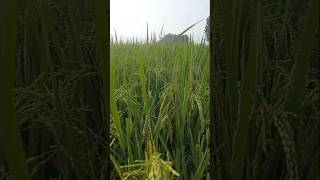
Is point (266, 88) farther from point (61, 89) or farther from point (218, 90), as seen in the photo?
point (61, 89)

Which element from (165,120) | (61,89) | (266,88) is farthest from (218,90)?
(165,120)

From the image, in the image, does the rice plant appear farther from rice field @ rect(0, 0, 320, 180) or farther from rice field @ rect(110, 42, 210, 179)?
rice field @ rect(110, 42, 210, 179)

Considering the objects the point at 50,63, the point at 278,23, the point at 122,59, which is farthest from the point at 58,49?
the point at 122,59

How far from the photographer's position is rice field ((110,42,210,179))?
36.6 inches

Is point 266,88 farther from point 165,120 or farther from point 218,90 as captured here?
point 165,120

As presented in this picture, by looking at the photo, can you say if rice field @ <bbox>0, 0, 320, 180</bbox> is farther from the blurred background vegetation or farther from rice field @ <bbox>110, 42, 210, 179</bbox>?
rice field @ <bbox>110, 42, 210, 179</bbox>

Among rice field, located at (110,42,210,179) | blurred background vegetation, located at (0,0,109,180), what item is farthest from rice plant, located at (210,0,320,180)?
rice field, located at (110,42,210,179)

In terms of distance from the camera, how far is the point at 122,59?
4.66 feet

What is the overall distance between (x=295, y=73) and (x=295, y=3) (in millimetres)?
91

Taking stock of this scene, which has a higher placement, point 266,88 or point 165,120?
point 266,88

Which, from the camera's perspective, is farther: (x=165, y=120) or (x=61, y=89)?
(x=165, y=120)

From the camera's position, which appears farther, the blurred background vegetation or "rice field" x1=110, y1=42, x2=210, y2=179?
"rice field" x1=110, y1=42, x2=210, y2=179

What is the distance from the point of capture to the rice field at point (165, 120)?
929 mm

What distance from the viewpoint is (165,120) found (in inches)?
41.4
